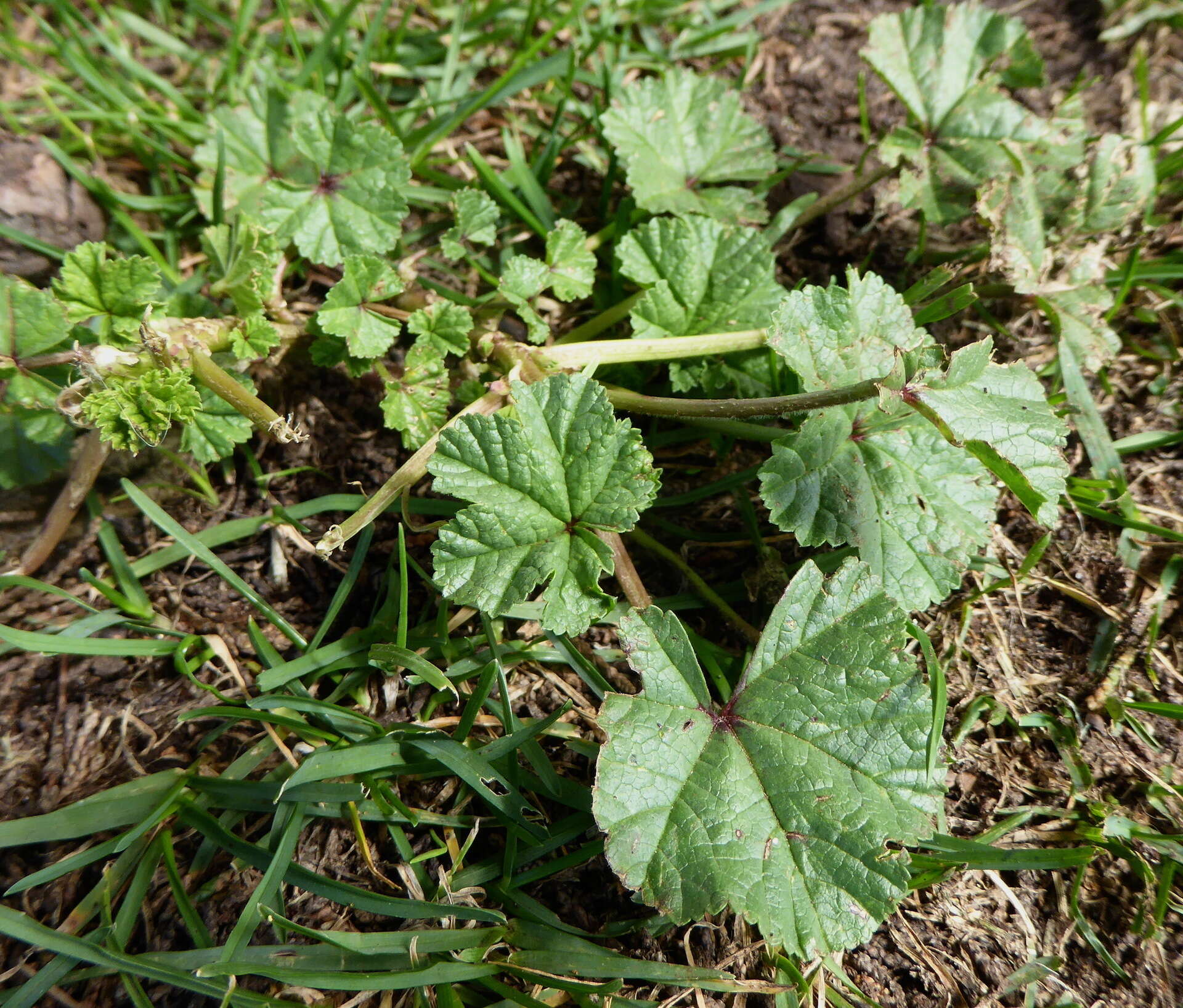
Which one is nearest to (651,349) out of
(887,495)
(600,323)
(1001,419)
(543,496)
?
(600,323)

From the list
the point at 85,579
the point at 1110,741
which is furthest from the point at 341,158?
the point at 1110,741

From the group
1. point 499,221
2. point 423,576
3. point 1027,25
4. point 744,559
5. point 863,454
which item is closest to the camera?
point 863,454

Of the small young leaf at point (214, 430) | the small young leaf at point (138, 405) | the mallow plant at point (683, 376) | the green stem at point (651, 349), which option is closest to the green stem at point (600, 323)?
the mallow plant at point (683, 376)

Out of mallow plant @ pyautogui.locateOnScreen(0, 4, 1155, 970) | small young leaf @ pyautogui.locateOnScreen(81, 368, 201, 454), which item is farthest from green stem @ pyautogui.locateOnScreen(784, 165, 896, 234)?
small young leaf @ pyautogui.locateOnScreen(81, 368, 201, 454)

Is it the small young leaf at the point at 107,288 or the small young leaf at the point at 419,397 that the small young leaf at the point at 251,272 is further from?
the small young leaf at the point at 419,397

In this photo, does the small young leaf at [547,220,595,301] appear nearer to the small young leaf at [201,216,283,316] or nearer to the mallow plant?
the mallow plant

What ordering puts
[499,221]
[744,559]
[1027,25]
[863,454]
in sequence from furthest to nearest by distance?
[1027,25] < [499,221] < [744,559] < [863,454]

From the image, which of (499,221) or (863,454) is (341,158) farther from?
(863,454)
